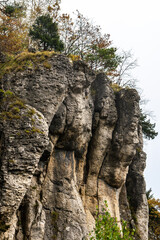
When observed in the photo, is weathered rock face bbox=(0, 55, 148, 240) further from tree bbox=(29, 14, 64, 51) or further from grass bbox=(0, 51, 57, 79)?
tree bbox=(29, 14, 64, 51)

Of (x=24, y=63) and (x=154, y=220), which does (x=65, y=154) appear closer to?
(x=24, y=63)

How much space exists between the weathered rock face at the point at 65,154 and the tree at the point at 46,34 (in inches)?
190

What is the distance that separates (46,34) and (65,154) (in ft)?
36.8

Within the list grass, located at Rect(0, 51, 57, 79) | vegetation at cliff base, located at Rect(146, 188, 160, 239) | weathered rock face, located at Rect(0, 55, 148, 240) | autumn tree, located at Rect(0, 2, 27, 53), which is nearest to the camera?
weathered rock face, located at Rect(0, 55, 148, 240)

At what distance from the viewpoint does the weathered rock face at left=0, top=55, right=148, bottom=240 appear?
39.7 ft

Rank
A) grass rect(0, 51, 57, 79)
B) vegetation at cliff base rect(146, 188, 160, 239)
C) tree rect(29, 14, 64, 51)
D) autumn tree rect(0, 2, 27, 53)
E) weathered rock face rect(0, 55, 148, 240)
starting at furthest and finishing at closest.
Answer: vegetation at cliff base rect(146, 188, 160, 239)
tree rect(29, 14, 64, 51)
autumn tree rect(0, 2, 27, 53)
grass rect(0, 51, 57, 79)
weathered rock face rect(0, 55, 148, 240)

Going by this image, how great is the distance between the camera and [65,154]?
18000 millimetres

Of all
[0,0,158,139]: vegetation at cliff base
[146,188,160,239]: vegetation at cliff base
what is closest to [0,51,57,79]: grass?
[0,0,158,139]: vegetation at cliff base

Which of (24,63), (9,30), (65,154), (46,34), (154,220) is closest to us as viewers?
(24,63)

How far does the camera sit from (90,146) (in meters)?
21.1

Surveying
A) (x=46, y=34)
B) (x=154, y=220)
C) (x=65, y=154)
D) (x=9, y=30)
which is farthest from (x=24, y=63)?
(x=154, y=220)

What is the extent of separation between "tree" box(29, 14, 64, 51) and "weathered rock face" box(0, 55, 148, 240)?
15.9 ft

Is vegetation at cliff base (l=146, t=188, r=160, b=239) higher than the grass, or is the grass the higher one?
the grass

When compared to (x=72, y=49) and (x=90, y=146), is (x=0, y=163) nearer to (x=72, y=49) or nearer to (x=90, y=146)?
(x=90, y=146)
